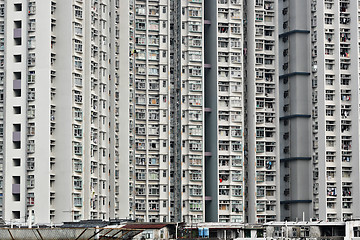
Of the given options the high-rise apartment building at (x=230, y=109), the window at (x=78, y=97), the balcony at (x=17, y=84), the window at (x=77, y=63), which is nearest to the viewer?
the balcony at (x=17, y=84)

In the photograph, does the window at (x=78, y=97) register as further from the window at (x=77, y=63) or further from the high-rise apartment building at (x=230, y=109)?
the high-rise apartment building at (x=230, y=109)

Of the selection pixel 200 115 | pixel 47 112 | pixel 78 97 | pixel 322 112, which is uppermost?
pixel 322 112

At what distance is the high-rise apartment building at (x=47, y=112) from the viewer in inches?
4033

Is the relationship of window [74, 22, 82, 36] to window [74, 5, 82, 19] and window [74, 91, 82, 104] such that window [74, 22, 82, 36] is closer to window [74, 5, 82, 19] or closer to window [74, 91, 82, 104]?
window [74, 5, 82, 19]

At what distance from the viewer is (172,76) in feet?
413

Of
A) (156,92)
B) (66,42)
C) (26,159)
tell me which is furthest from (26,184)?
(156,92)

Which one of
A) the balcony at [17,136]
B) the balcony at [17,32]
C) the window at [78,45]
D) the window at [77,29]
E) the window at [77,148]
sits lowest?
the window at [77,148]

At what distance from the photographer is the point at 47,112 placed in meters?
103

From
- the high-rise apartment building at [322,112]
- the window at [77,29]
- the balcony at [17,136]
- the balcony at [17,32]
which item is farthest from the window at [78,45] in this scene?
the high-rise apartment building at [322,112]

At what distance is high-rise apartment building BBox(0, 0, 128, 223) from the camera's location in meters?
102

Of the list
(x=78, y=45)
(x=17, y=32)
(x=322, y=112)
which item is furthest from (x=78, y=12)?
(x=322, y=112)

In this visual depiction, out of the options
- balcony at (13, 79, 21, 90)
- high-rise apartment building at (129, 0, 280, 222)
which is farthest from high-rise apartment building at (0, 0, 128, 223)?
high-rise apartment building at (129, 0, 280, 222)

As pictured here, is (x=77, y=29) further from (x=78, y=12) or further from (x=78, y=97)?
(x=78, y=97)

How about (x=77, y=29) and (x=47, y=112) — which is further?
(x=77, y=29)
